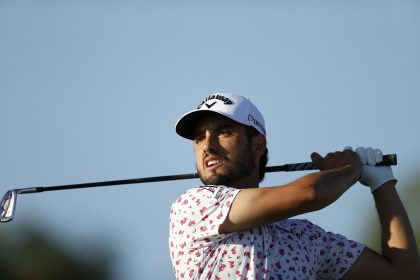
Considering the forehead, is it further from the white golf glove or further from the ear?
the white golf glove

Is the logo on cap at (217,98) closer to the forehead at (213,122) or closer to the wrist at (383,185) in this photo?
the forehead at (213,122)

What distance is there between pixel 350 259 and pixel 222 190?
0.99 metres

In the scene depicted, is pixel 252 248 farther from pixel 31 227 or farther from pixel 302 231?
pixel 31 227

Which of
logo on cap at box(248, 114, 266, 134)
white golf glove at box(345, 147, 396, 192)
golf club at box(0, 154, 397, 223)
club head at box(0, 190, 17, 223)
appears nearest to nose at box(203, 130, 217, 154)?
logo on cap at box(248, 114, 266, 134)

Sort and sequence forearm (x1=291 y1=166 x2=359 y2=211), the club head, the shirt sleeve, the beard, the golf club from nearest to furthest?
forearm (x1=291 y1=166 x2=359 y2=211) → the shirt sleeve → the beard → the golf club → the club head

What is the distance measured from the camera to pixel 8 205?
958 cm

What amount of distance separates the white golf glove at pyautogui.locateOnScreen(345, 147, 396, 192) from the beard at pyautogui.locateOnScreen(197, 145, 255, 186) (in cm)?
68

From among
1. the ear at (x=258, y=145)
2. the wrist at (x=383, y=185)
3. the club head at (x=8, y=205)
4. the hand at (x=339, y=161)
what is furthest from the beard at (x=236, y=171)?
the club head at (x=8, y=205)

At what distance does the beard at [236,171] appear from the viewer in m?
7.95

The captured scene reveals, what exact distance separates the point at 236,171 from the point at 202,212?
49cm

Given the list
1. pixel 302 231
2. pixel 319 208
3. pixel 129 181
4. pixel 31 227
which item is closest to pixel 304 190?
pixel 319 208

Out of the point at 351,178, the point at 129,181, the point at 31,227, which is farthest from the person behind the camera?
the point at 31,227

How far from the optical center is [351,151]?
8188mm

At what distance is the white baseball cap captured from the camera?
8.07 meters
